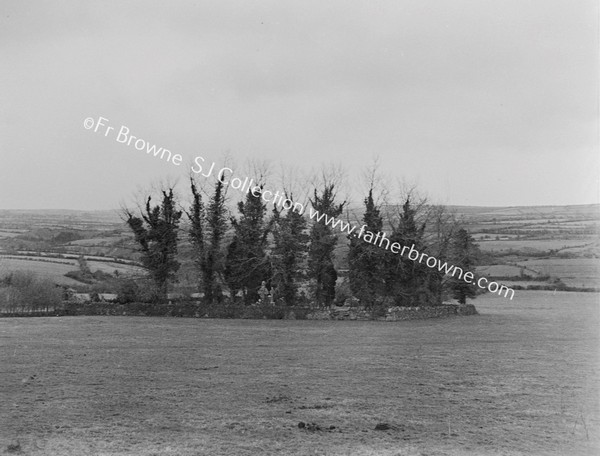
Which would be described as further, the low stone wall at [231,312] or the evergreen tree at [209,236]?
the evergreen tree at [209,236]

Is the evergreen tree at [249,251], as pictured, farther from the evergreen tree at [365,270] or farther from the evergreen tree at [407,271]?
the evergreen tree at [407,271]

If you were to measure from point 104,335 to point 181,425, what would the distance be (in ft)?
62.1

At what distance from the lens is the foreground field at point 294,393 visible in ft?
39.3

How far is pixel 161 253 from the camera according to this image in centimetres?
4672

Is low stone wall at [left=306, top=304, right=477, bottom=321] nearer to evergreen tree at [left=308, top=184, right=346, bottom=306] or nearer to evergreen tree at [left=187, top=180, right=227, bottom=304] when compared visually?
evergreen tree at [left=308, top=184, right=346, bottom=306]

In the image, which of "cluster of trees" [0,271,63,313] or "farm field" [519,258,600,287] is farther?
"farm field" [519,258,600,287]

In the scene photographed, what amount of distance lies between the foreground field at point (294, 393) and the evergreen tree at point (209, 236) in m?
14.7

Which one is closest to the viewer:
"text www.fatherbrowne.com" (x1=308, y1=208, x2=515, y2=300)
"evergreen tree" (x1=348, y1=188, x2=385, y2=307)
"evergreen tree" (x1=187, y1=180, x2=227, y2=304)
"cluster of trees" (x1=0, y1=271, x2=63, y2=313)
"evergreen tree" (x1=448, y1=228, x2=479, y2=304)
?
"cluster of trees" (x1=0, y1=271, x2=63, y2=313)

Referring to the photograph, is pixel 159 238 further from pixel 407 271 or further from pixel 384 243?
pixel 407 271

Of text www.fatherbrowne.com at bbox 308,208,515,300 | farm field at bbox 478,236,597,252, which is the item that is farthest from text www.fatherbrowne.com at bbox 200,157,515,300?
farm field at bbox 478,236,597,252

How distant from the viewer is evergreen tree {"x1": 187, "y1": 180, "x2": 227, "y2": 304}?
152ft

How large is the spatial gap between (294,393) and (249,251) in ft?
99.7

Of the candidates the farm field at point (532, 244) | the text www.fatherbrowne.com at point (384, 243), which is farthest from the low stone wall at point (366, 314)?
the farm field at point (532, 244)

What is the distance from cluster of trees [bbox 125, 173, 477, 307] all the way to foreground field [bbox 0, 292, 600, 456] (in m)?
13.6
